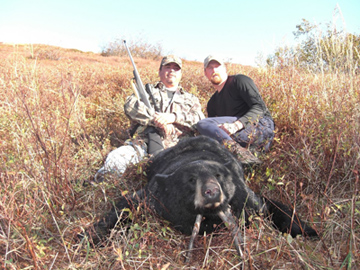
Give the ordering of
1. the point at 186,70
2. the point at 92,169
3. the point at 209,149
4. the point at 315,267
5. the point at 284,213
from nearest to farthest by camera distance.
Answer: the point at 315,267, the point at 284,213, the point at 209,149, the point at 92,169, the point at 186,70

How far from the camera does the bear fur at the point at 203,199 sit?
78.0 inches

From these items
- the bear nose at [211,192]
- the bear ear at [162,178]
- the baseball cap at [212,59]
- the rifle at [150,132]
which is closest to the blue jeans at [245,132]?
the rifle at [150,132]

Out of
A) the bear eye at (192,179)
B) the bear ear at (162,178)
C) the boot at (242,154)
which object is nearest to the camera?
the bear eye at (192,179)

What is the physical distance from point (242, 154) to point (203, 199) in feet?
4.38

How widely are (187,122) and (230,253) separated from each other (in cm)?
226

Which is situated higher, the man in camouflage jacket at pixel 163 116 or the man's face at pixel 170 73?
the man's face at pixel 170 73

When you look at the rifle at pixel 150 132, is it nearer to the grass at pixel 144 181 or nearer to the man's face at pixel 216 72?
the grass at pixel 144 181

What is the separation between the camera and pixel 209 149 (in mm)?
2871

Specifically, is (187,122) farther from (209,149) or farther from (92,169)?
(92,169)

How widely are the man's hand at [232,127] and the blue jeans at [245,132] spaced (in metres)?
0.05

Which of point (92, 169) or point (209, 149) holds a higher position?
point (209, 149)

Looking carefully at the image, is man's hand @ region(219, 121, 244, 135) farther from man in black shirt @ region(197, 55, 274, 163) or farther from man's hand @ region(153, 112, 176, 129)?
man's hand @ region(153, 112, 176, 129)

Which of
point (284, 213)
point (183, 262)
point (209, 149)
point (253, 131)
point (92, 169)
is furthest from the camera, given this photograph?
point (92, 169)

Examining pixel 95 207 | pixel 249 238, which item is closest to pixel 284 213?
pixel 249 238
